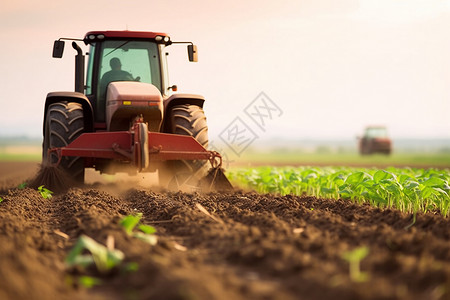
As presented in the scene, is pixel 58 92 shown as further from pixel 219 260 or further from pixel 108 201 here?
pixel 219 260

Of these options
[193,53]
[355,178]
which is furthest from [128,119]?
[355,178]

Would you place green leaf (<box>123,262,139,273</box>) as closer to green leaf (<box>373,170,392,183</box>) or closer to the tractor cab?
green leaf (<box>373,170,392,183</box>)

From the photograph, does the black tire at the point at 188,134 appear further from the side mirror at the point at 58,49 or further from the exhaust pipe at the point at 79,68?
the side mirror at the point at 58,49

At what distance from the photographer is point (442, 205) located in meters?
7.98

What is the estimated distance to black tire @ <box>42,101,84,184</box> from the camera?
8.85 m

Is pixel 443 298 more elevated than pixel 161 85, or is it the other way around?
Answer: pixel 161 85

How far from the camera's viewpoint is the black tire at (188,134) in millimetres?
9031

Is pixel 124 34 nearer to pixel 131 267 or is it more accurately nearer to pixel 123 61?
pixel 123 61

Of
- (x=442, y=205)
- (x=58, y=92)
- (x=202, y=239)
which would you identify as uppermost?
(x=58, y=92)

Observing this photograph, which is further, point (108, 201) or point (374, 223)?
point (108, 201)

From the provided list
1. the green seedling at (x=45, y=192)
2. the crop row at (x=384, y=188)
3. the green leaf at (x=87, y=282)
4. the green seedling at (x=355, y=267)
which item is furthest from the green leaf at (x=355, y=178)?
the green leaf at (x=87, y=282)

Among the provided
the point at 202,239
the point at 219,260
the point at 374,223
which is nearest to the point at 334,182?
the point at 374,223

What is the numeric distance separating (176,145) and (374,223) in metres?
3.48

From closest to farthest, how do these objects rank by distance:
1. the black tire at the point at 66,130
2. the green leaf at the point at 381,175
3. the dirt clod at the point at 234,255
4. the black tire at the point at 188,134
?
the dirt clod at the point at 234,255, the green leaf at the point at 381,175, the black tire at the point at 66,130, the black tire at the point at 188,134
